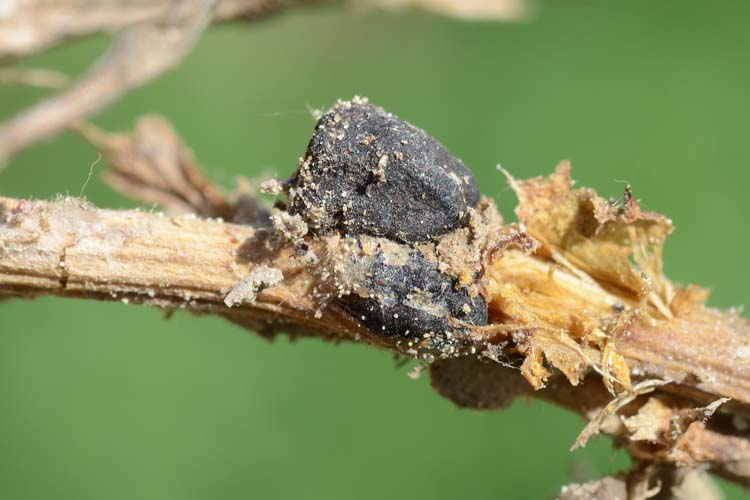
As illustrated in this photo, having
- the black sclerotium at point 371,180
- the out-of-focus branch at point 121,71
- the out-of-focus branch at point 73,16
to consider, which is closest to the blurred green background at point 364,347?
the out-of-focus branch at point 73,16

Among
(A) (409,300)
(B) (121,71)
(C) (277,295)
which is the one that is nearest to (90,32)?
(B) (121,71)

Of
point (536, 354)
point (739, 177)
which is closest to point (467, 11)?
point (536, 354)

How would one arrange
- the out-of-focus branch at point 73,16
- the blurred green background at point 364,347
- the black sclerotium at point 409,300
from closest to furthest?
1. the black sclerotium at point 409,300
2. the out-of-focus branch at point 73,16
3. the blurred green background at point 364,347

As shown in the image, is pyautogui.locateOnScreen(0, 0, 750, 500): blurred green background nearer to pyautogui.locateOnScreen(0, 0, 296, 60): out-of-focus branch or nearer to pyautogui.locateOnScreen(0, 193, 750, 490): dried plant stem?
pyautogui.locateOnScreen(0, 0, 296, 60): out-of-focus branch

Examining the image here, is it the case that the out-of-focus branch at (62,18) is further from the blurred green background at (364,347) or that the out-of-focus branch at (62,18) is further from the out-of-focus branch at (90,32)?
the blurred green background at (364,347)

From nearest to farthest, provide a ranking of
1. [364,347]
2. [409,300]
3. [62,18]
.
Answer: [409,300] < [62,18] < [364,347]

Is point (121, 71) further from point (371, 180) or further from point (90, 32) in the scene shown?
point (371, 180)

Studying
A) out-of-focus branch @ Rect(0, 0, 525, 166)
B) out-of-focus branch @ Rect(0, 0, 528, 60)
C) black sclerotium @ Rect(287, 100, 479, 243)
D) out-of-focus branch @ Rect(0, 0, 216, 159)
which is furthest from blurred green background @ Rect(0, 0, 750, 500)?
black sclerotium @ Rect(287, 100, 479, 243)
